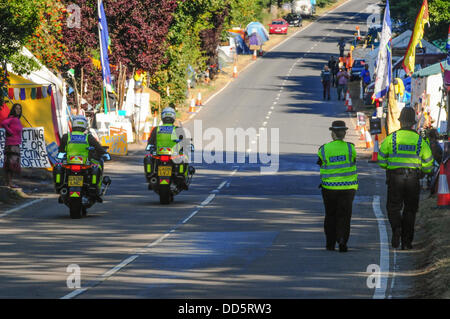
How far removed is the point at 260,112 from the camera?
47.0 metres

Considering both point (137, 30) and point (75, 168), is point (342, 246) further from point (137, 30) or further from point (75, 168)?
point (137, 30)

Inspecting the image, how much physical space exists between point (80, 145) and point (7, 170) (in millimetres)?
4659

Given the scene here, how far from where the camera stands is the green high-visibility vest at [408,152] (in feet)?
44.8

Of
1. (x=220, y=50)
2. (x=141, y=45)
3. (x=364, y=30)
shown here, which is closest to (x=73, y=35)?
(x=141, y=45)

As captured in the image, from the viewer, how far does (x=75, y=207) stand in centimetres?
1720

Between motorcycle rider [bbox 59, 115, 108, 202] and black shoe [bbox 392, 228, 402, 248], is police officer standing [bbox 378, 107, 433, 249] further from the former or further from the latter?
motorcycle rider [bbox 59, 115, 108, 202]

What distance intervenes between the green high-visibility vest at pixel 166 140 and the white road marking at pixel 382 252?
13.3 ft

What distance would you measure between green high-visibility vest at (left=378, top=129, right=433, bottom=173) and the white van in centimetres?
8837

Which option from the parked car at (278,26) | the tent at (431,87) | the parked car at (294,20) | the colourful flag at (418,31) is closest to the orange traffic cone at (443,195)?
the colourful flag at (418,31)

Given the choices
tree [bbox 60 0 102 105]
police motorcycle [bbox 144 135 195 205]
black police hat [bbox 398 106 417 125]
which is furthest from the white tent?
black police hat [bbox 398 106 417 125]

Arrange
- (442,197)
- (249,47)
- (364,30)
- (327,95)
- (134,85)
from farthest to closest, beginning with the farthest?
(364,30) < (249,47) < (327,95) < (134,85) < (442,197)

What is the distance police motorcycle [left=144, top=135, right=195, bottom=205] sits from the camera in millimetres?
18891

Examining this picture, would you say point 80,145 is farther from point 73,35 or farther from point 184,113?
point 184,113

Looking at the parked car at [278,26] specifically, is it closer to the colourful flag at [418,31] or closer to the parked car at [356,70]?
the parked car at [356,70]
